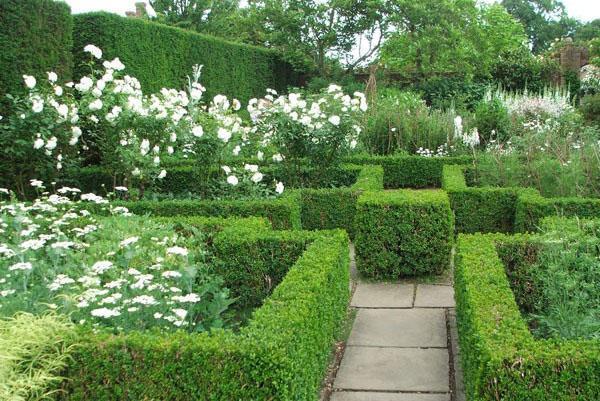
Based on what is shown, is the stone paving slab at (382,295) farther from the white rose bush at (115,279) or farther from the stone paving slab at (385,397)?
the stone paving slab at (385,397)

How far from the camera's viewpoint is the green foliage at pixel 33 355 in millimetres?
2619

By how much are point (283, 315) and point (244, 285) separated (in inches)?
60.0

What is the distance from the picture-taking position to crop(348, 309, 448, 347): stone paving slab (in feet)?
14.0

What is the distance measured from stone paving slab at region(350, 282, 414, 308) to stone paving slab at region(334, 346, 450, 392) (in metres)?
0.93

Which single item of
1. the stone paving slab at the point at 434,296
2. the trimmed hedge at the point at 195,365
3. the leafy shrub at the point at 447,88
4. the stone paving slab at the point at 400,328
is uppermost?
the leafy shrub at the point at 447,88

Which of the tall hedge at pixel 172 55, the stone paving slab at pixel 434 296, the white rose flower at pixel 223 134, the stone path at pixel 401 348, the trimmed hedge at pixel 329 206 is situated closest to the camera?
the stone path at pixel 401 348

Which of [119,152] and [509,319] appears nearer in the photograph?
[509,319]

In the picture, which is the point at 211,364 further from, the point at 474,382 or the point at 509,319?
the point at 509,319

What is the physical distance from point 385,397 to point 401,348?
0.72 m

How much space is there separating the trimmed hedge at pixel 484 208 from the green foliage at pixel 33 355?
5028 mm

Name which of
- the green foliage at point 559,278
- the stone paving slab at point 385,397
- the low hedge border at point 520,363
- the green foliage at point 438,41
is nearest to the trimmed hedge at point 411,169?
the green foliage at point 559,278

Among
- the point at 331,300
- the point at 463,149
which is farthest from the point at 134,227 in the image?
the point at 463,149

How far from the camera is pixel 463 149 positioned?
35.8 ft

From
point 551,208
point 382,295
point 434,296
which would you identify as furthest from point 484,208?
point 382,295
